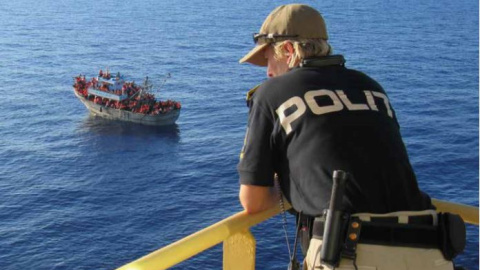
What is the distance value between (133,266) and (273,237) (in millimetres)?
70908

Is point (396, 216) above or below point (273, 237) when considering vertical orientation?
above

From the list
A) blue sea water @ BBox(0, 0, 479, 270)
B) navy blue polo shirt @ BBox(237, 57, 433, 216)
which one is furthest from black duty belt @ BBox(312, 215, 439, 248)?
blue sea water @ BBox(0, 0, 479, 270)

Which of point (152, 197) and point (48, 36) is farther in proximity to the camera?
point (48, 36)

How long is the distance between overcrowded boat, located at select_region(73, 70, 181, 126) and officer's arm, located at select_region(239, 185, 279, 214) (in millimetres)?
108354

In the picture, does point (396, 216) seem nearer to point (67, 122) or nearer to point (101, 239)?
point (101, 239)

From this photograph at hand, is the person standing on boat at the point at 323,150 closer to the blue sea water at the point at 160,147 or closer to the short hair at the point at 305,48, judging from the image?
the short hair at the point at 305,48

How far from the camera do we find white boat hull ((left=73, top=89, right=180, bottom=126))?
112 metres

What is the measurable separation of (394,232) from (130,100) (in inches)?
4575

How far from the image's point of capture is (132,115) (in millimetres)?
115062

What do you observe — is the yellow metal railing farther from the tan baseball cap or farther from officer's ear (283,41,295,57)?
the tan baseball cap

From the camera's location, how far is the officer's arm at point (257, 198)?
4875mm

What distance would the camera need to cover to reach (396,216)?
4477 millimetres

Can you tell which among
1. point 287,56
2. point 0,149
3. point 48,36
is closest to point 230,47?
point 48,36

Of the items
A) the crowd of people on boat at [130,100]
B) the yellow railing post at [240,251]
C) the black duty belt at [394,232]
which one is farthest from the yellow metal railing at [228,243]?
the crowd of people on boat at [130,100]
